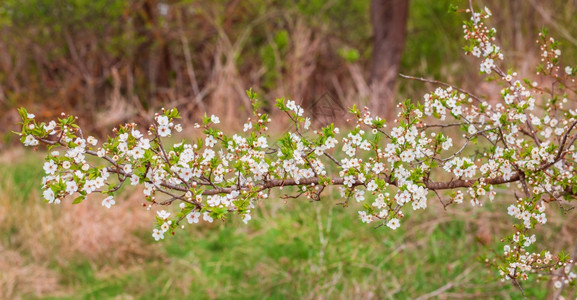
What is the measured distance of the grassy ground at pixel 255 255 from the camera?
12.7ft

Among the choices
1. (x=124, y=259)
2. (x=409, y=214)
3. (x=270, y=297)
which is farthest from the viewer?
(x=124, y=259)

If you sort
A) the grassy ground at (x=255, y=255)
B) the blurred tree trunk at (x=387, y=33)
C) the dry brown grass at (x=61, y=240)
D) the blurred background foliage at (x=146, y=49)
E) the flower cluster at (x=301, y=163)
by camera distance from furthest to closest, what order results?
1. the blurred background foliage at (x=146, y=49)
2. the blurred tree trunk at (x=387, y=33)
3. the dry brown grass at (x=61, y=240)
4. the grassy ground at (x=255, y=255)
5. the flower cluster at (x=301, y=163)

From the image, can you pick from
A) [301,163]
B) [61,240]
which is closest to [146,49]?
[61,240]

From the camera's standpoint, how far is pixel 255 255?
443 centimetres

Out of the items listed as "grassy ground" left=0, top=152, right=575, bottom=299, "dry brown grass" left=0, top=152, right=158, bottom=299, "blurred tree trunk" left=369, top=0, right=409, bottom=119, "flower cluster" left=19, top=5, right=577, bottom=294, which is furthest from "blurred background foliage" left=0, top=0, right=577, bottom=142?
"flower cluster" left=19, top=5, right=577, bottom=294

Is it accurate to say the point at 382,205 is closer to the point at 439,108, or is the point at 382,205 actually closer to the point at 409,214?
the point at 439,108

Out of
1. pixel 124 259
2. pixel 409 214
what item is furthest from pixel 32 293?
pixel 409 214

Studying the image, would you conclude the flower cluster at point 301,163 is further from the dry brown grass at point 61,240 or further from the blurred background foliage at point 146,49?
the blurred background foliage at point 146,49

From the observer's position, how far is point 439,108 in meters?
2.16

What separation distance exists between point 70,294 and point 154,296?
716 mm

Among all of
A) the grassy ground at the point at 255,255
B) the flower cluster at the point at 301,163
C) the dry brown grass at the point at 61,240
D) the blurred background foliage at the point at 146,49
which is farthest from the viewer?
the blurred background foliage at the point at 146,49

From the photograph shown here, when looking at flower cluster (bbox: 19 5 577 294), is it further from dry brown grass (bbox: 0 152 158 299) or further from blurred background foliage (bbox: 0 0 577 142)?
blurred background foliage (bbox: 0 0 577 142)

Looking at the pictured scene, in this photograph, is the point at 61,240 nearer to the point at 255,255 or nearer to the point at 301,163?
the point at 255,255

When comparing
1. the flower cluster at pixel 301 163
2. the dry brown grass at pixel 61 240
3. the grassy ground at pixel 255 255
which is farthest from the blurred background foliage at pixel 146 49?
the flower cluster at pixel 301 163
